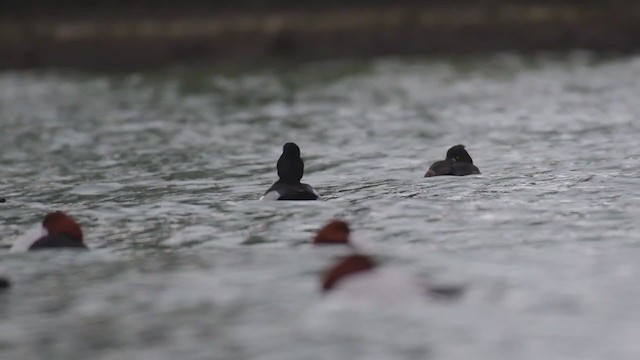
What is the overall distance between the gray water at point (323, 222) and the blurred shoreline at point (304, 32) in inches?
397

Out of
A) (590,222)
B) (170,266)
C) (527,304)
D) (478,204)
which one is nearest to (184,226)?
(170,266)

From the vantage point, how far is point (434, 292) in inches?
397

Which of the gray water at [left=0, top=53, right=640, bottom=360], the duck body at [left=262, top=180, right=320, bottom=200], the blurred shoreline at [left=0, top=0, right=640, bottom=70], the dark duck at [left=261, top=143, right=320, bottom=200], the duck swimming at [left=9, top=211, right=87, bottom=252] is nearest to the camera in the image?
the gray water at [left=0, top=53, right=640, bottom=360]

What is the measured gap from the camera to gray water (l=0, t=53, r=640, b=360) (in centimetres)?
941

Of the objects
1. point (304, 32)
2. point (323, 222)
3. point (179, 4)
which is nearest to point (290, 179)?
point (323, 222)

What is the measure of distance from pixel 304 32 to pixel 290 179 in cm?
2544

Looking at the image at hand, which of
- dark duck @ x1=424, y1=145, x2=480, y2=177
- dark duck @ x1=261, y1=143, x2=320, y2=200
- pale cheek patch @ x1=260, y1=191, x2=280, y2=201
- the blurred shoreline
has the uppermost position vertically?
dark duck @ x1=261, y1=143, x2=320, y2=200

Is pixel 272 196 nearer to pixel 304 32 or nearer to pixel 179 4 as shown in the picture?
pixel 304 32

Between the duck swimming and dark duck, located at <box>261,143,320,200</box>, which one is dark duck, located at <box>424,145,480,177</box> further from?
the duck swimming

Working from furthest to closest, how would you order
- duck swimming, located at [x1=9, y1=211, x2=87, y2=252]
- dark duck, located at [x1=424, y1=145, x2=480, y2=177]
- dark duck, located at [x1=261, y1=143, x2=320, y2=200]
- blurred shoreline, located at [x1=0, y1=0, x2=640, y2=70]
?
blurred shoreline, located at [x1=0, y1=0, x2=640, y2=70], dark duck, located at [x1=424, y1=145, x2=480, y2=177], dark duck, located at [x1=261, y1=143, x2=320, y2=200], duck swimming, located at [x1=9, y1=211, x2=87, y2=252]

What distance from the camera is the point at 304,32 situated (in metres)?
39.9

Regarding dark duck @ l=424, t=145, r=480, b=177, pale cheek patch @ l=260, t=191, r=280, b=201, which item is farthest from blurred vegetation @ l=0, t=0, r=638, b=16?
pale cheek patch @ l=260, t=191, r=280, b=201

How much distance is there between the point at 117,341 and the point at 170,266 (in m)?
2.49

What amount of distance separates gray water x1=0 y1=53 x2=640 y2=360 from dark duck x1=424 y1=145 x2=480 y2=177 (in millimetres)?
193
